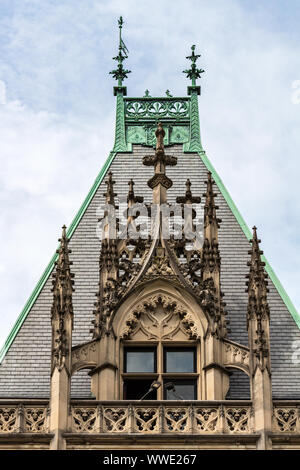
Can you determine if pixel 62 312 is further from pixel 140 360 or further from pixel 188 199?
pixel 188 199

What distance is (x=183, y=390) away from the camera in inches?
1251

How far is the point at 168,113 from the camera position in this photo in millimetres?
39688

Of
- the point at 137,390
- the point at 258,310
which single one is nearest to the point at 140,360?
the point at 137,390

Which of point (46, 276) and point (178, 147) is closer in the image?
point (46, 276)

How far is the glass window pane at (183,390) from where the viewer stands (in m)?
31.5

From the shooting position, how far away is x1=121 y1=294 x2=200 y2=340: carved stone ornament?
32125 mm

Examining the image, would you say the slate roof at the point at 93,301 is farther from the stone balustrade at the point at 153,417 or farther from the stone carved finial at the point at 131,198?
the stone carved finial at the point at 131,198

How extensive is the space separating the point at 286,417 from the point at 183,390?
2320mm

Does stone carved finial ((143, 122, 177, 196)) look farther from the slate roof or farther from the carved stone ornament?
the carved stone ornament

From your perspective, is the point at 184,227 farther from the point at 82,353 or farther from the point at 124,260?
the point at 82,353

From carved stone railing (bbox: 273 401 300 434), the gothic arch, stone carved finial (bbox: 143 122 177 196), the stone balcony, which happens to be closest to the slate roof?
carved stone railing (bbox: 273 401 300 434)

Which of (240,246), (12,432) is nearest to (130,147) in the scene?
(240,246)

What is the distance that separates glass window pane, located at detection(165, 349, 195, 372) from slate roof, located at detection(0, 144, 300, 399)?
909mm

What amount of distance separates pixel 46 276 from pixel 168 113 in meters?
6.33
